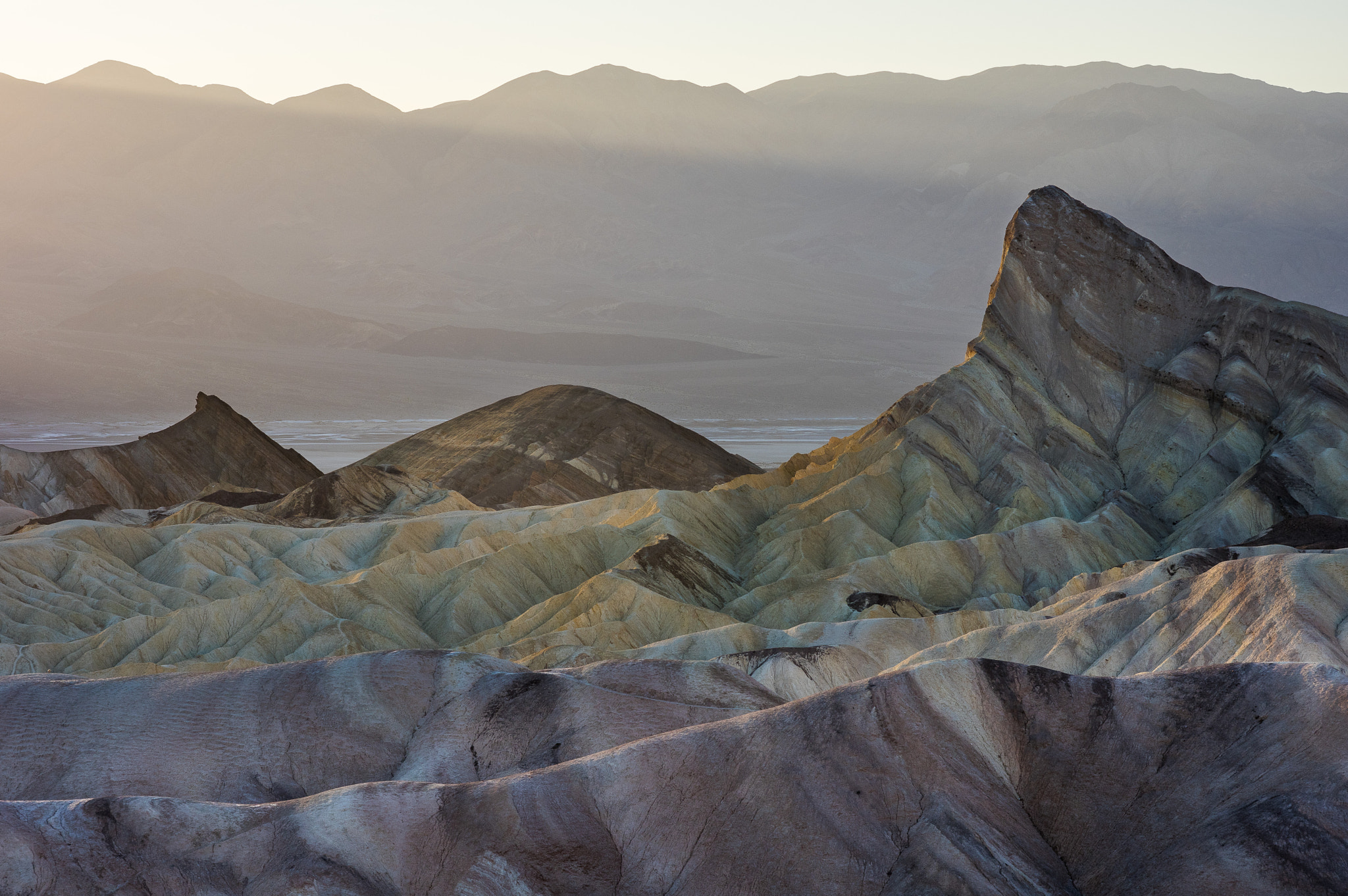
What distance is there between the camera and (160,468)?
84.8 m

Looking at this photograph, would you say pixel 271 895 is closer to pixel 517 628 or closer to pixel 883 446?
pixel 517 628

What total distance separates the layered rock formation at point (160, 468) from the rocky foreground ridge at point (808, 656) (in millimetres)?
19645

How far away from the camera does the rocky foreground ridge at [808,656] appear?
1766 cm

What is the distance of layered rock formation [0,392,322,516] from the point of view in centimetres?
8038

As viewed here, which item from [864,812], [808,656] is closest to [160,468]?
[808,656]

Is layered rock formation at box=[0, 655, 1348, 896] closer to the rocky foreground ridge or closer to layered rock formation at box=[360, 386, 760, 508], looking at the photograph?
the rocky foreground ridge

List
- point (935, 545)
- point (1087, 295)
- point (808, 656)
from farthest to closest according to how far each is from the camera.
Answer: point (1087, 295), point (935, 545), point (808, 656)

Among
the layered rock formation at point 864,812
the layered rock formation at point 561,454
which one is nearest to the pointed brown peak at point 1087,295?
the layered rock formation at point 561,454

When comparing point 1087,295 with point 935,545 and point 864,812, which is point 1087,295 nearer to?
point 935,545

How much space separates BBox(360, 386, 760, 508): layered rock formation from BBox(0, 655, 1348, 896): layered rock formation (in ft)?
211

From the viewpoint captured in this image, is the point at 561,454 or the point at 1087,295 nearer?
the point at 1087,295

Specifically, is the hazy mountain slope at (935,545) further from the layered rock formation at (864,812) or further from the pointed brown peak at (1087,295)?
the layered rock formation at (864,812)

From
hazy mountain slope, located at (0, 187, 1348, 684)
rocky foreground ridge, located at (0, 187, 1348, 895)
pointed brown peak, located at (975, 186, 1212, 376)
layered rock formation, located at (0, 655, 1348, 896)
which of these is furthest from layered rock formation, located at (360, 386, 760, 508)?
layered rock formation, located at (0, 655, 1348, 896)

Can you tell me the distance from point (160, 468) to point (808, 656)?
204 feet
